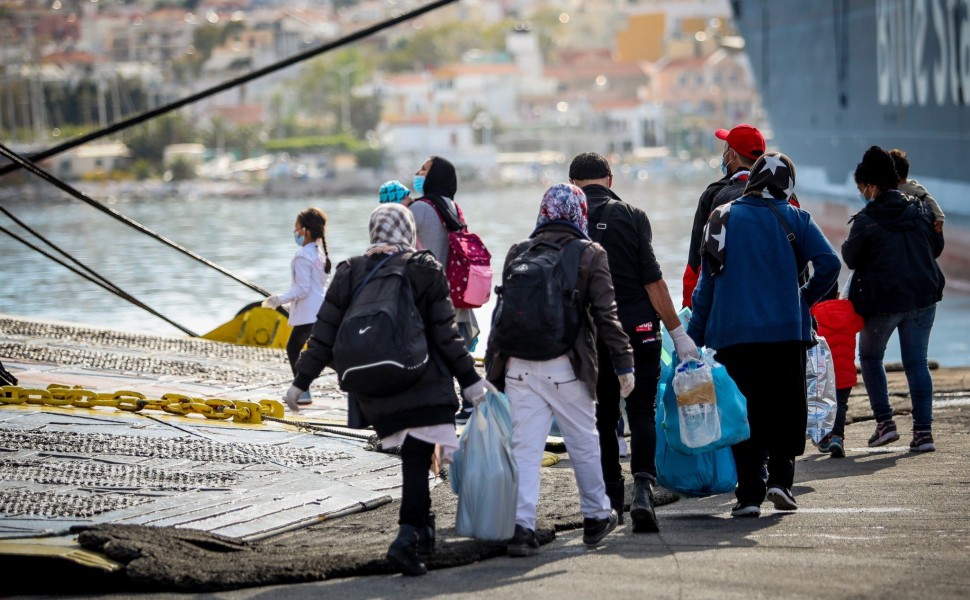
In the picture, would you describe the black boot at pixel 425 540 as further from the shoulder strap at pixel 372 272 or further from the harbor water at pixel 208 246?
the harbor water at pixel 208 246

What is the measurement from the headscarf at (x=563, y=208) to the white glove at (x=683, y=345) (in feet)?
2.14

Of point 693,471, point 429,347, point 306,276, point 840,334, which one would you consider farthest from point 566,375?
point 306,276

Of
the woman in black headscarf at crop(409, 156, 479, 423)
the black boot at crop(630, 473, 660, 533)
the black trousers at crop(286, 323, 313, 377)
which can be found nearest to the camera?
the black boot at crop(630, 473, 660, 533)

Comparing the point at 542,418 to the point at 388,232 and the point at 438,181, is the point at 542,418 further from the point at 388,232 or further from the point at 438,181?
the point at 438,181

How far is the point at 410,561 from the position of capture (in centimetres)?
514

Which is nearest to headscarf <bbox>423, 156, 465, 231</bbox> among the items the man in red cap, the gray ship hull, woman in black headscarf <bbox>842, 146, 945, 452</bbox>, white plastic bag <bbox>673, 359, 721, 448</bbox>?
the man in red cap

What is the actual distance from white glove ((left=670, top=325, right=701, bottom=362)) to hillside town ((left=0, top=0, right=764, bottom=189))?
4467 inches

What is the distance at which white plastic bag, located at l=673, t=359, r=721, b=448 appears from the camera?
593 cm

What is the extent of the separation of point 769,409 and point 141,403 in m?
3.77

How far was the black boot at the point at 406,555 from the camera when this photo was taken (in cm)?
514

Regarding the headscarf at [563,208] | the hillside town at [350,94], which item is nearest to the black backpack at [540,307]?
the headscarf at [563,208]

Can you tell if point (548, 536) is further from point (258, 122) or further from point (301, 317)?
point (258, 122)

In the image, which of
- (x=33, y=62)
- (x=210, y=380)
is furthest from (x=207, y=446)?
(x=33, y=62)

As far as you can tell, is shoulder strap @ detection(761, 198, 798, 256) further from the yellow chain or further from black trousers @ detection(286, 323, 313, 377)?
black trousers @ detection(286, 323, 313, 377)
